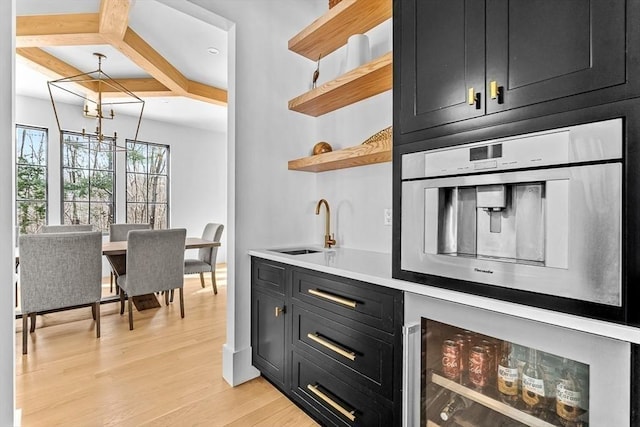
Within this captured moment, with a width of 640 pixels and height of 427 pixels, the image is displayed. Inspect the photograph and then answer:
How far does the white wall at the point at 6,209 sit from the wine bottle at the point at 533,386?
201 centimetres

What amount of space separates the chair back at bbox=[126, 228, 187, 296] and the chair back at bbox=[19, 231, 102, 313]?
Answer: 11.9 inches

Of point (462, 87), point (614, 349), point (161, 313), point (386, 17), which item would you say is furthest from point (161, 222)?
point (614, 349)

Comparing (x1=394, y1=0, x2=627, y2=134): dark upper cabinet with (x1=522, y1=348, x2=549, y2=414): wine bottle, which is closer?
(x1=394, y1=0, x2=627, y2=134): dark upper cabinet

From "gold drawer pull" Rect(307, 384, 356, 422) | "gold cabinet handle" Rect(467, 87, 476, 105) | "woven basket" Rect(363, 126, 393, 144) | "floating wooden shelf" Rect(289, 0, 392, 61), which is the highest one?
"floating wooden shelf" Rect(289, 0, 392, 61)

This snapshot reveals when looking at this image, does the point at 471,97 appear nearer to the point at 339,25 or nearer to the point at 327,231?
the point at 339,25

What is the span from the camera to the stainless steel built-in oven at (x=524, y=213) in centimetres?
87

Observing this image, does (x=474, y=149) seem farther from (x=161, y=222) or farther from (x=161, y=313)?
(x=161, y=222)

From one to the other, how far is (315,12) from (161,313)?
346cm

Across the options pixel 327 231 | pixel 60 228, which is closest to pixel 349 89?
pixel 327 231

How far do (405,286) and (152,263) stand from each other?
2.95 m

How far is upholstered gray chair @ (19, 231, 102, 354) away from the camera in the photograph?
2.72 meters

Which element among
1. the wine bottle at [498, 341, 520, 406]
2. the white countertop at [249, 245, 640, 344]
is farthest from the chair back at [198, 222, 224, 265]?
the wine bottle at [498, 341, 520, 406]

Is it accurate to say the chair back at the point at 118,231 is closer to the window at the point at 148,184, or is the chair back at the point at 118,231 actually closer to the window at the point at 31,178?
the window at the point at 148,184

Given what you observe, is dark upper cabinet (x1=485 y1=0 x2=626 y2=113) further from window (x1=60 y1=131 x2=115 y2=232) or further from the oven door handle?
window (x1=60 y1=131 x2=115 y2=232)
